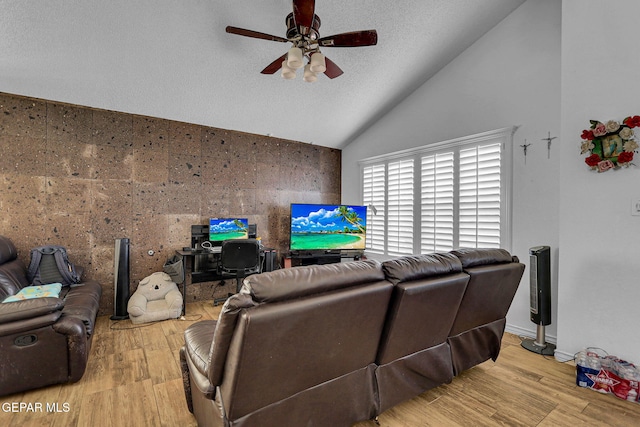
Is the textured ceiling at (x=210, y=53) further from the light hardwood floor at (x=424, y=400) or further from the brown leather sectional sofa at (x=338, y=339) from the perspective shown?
the light hardwood floor at (x=424, y=400)

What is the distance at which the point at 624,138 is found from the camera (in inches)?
91.9

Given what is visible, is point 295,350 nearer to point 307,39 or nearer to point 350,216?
point 307,39

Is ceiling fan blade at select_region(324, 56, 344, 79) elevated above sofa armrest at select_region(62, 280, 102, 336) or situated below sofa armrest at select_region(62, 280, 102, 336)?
above

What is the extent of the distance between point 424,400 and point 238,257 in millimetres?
2672

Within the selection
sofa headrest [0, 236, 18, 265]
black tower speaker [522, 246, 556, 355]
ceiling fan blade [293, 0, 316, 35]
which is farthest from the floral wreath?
sofa headrest [0, 236, 18, 265]

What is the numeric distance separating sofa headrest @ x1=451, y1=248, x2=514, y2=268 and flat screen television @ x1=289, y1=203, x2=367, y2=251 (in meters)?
2.75

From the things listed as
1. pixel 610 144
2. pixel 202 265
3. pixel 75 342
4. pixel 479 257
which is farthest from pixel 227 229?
pixel 610 144

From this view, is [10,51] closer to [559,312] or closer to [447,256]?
[447,256]

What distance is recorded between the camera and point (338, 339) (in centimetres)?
154

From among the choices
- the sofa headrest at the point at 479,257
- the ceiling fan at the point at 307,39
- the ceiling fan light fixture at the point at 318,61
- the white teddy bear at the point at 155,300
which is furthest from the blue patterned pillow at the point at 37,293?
the sofa headrest at the point at 479,257

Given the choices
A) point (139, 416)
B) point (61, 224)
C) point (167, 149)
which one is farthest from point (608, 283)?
point (61, 224)

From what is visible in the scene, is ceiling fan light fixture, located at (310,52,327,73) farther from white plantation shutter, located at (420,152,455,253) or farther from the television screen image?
the television screen image

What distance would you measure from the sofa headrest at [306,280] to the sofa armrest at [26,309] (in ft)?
6.08

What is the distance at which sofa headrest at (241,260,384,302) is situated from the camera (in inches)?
51.7
